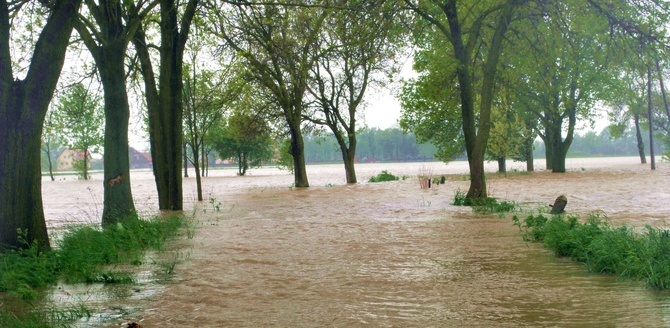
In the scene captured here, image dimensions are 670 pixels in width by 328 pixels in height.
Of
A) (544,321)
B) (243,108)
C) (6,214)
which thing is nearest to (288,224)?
(6,214)

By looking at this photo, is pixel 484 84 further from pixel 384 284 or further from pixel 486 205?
pixel 384 284

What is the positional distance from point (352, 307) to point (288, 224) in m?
8.85

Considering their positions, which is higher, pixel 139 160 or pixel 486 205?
pixel 139 160

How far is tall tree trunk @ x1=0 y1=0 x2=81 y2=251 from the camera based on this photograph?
8680 millimetres

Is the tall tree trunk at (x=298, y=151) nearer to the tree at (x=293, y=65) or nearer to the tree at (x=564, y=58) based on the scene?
the tree at (x=293, y=65)

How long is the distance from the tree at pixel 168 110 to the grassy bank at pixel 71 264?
6.16 meters

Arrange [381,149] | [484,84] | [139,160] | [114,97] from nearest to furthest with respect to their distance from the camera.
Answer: [114,97] → [484,84] → [139,160] → [381,149]

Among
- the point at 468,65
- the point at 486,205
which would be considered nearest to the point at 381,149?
the point at 468,65

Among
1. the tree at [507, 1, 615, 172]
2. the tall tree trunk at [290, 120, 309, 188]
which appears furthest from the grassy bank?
the tall tree trunk at [290, 120, 309, 188]

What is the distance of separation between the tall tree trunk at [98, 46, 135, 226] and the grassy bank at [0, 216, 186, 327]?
5.57 feet

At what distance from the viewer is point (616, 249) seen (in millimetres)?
7949

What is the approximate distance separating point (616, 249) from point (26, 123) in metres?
8.56

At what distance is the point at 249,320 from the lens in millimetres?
5863

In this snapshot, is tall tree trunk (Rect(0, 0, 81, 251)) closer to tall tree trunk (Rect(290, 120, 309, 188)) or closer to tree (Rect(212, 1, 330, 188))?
tree (Rect(212, 1, 330, 188))
